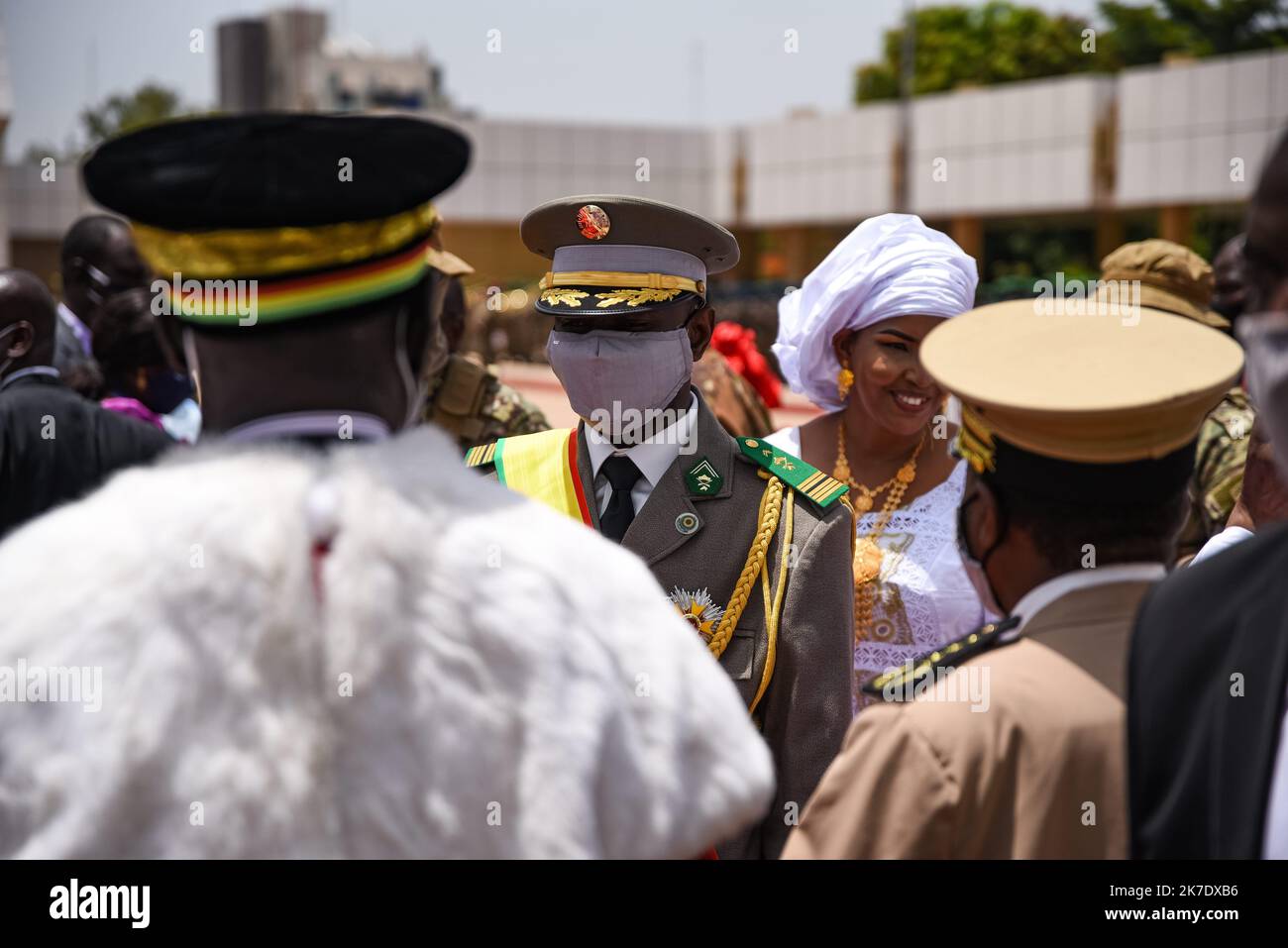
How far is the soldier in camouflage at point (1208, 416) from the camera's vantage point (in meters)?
4.72

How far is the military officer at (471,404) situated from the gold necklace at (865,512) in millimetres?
1460

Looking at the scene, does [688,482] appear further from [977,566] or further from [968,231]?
[968,231]

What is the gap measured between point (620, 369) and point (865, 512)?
1.06 meters

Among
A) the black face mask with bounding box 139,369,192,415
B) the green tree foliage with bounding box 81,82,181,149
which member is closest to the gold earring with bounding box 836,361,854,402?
the black face mask with bounding box 139,369,192,415

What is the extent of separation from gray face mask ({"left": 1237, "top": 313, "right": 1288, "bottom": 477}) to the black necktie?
6.11ft

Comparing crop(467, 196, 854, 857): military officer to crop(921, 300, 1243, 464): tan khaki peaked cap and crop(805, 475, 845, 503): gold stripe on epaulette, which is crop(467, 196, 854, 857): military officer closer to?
crop(805, 475, 845, 503): gold stripe on epaulette

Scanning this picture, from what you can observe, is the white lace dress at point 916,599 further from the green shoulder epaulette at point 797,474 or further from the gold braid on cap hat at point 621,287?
the gold braid on cap hat at point 621,287

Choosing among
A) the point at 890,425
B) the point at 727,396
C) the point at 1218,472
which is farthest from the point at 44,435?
the point at 1218,472

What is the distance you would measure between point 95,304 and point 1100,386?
6.25 metres

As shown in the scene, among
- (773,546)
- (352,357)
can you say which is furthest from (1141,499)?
(773,546)

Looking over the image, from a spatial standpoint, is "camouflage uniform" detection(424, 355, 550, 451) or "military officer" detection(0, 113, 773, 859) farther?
"camouflage uniform" detection(424, 355, 550, 451)

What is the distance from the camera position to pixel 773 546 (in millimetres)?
3309

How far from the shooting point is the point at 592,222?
3.51m

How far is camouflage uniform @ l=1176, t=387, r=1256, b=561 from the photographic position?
4.70 meters
